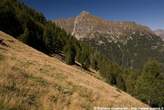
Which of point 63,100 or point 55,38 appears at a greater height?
point 55,38

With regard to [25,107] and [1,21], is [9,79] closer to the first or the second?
[25,107]

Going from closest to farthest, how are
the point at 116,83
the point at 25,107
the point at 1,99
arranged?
the point at 1,99 → the point at 25,107 → the point at 116,83

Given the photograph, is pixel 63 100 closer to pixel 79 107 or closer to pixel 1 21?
pixel 79 107

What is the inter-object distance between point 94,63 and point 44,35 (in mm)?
29959

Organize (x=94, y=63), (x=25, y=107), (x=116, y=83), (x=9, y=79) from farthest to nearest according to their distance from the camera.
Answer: (x=94, y=63) < (x=116, y=83) < (x=9, y=79) < (x=25, y=107)

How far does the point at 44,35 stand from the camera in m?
99.3

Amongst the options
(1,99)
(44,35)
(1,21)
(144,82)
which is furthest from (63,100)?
(44,35)

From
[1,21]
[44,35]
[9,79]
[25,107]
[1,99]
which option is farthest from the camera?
[44,35]

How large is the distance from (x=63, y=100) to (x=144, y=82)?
5399 cm

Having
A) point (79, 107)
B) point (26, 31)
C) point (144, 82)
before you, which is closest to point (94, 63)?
point (26, 31)

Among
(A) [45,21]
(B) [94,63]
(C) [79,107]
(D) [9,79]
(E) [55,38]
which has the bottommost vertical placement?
(C) [79,107]

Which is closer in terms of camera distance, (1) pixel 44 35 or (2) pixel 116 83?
(1) pixel 44 35

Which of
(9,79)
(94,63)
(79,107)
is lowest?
(79,107)

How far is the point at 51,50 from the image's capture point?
103m
